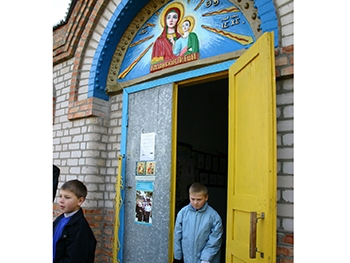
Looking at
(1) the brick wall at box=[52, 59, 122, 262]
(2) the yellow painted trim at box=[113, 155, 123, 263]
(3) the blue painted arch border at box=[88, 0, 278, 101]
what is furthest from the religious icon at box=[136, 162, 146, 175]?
(3) the blue painted arch border at box=[88, 0, 278, 101]

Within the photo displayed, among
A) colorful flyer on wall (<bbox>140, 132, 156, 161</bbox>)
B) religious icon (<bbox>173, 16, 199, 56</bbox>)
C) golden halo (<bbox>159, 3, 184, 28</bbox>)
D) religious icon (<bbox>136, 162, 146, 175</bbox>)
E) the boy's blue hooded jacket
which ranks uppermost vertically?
golden halo (<bbox>159, 3, 184, 28</bbox>)

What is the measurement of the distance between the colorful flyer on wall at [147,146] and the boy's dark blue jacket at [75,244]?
1.57 metres

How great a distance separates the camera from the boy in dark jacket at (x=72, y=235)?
2.70 m

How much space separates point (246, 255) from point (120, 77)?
121 inches

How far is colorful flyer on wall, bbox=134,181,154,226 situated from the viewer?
4.21 meters

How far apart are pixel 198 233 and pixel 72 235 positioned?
1.28m

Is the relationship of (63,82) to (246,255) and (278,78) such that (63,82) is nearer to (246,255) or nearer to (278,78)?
(278,78)

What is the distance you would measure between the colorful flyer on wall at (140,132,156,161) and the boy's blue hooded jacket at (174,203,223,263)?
102cm

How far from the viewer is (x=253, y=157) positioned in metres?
2.96

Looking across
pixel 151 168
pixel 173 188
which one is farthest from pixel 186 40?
pixel 173 188

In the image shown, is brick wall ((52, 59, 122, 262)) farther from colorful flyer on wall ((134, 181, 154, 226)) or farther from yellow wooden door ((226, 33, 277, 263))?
yellow wooden door ((226, 33, 277, 263))

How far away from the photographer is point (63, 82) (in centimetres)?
547

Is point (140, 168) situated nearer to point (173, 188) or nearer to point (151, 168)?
point (151, 168)

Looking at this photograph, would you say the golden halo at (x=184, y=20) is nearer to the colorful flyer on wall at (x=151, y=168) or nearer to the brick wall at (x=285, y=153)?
the brick wall at (x=285, y=153)
